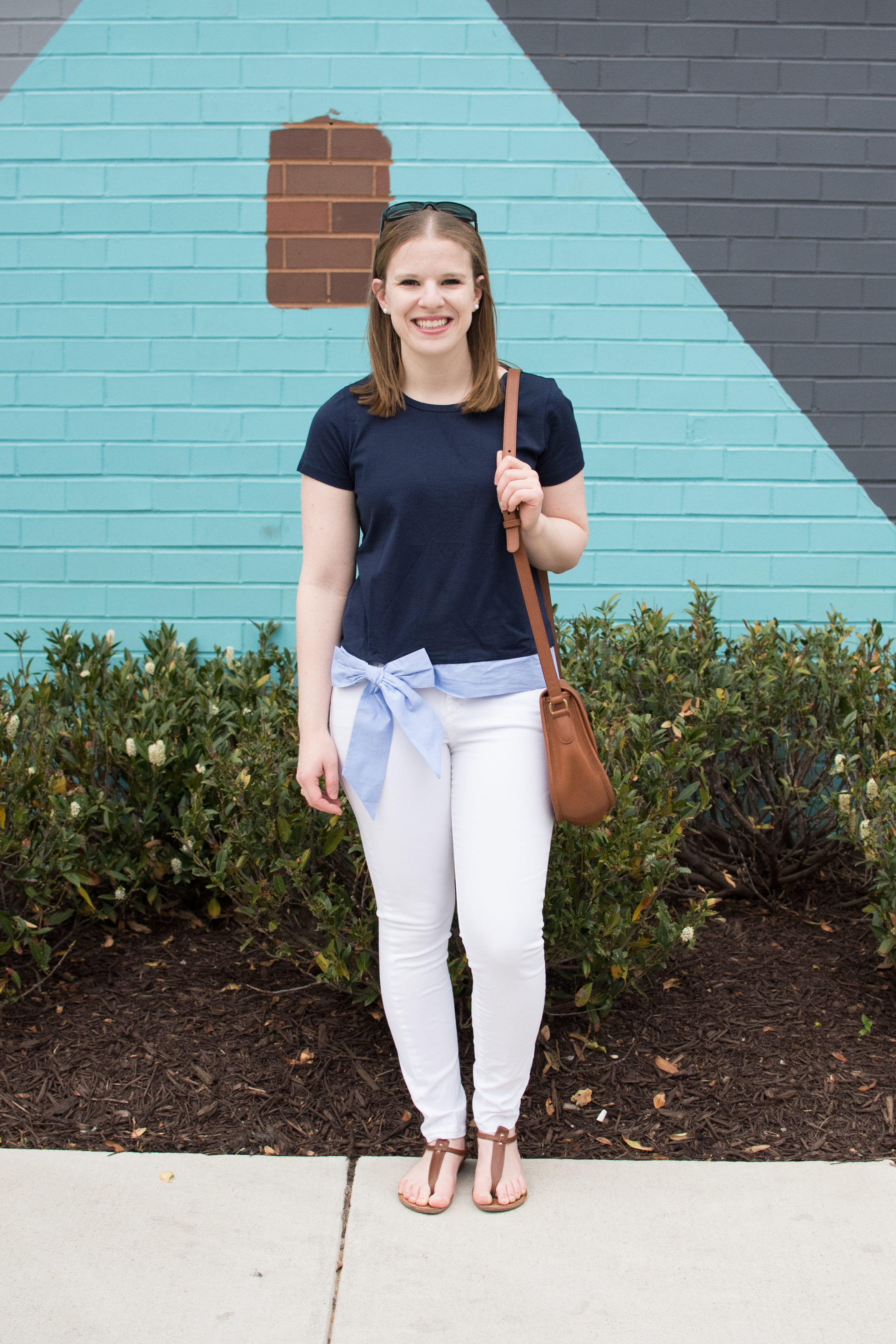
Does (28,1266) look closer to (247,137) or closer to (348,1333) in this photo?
(348,1333)

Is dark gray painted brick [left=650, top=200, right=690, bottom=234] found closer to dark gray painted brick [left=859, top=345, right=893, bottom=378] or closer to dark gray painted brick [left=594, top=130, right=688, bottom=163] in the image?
dark gray painted brick [left=594, top=130, right=688, bottom=163]

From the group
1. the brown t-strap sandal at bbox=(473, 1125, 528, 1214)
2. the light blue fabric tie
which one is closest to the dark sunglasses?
the light blue fabric tie

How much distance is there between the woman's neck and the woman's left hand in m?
0.24

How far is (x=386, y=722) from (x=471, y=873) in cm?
34

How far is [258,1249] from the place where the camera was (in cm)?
220

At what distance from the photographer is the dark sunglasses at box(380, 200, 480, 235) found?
2.11 metres

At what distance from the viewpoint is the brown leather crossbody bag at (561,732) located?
2068 millimetres

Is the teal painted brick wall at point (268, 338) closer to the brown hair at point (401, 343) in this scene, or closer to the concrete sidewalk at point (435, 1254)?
the brown hair at point (401, 343)

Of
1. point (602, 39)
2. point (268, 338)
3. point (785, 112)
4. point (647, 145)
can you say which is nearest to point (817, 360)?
point (785, 112)

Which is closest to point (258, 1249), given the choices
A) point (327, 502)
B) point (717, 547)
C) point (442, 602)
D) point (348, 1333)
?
point (348, 1333)

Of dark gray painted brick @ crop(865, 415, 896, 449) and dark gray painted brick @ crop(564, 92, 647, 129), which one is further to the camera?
dark gray painted brick @ crop(865, 415, 896, 449)

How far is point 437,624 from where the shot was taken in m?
2.11

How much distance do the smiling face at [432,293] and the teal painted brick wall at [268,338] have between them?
6.78 feet

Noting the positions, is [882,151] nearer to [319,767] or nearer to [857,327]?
[857,327]
